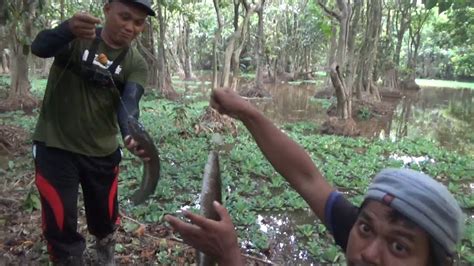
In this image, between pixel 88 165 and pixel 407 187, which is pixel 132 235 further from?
pixel 407 187

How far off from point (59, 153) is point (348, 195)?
395 cm

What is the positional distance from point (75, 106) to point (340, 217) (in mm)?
1731

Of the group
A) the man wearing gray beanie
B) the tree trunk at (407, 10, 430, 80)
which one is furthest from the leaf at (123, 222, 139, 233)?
the tree trunk at (407, 10, 430, 80)

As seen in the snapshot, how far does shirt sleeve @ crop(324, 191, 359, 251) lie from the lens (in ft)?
5.98

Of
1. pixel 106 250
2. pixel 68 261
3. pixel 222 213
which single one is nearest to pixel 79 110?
pixel 68 261

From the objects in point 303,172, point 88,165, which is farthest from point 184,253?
point 303,172

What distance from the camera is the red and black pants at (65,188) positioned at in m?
2.72

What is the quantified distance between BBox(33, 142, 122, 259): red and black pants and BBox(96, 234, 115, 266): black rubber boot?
273 millimetres

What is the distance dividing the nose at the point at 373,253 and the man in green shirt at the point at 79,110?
1593mm

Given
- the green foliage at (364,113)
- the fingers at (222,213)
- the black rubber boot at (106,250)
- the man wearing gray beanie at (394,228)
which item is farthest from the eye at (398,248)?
the green foliage at (364,113)

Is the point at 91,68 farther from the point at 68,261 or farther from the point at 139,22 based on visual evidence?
the point at 68,261

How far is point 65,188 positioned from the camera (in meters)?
2.75

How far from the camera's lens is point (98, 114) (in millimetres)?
2842

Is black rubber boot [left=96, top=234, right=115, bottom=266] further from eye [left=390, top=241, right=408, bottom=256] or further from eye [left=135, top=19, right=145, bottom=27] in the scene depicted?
eye [left=390, top=241, right=408, bottom=256]
